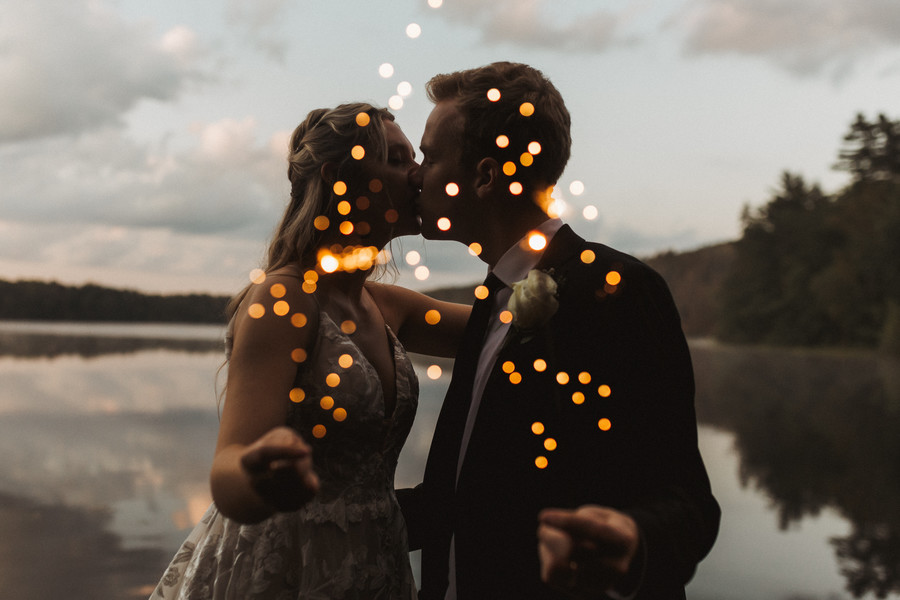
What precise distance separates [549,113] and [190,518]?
13.2 meters

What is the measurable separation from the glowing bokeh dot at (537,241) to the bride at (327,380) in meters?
0.51

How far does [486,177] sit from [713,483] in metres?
12.2

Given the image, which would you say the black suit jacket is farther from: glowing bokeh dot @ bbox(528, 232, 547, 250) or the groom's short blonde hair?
the groom's short blonde hair

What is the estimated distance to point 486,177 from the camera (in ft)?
7.91

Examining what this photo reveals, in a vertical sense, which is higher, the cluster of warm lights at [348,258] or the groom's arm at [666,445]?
the cluster of warm lights at [348,258]

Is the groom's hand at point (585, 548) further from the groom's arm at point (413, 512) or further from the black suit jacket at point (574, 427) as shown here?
the groom's arm at point (413, 512)

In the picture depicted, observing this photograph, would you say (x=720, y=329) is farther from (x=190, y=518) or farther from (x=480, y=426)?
(x=480, y=426)

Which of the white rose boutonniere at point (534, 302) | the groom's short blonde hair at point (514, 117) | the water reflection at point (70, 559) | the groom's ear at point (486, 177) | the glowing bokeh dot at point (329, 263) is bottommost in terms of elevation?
the water reflection at point (70, 559)

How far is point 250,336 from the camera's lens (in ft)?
6.81

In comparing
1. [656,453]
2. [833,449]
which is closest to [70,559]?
[656,453]

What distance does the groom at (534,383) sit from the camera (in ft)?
6.10

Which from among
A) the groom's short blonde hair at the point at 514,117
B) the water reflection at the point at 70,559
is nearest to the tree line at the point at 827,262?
the water reflection at the point at 70,559

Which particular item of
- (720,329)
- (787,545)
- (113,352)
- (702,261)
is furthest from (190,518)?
(113,352)

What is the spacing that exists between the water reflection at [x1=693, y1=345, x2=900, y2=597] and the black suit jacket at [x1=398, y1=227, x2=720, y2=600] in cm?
720
